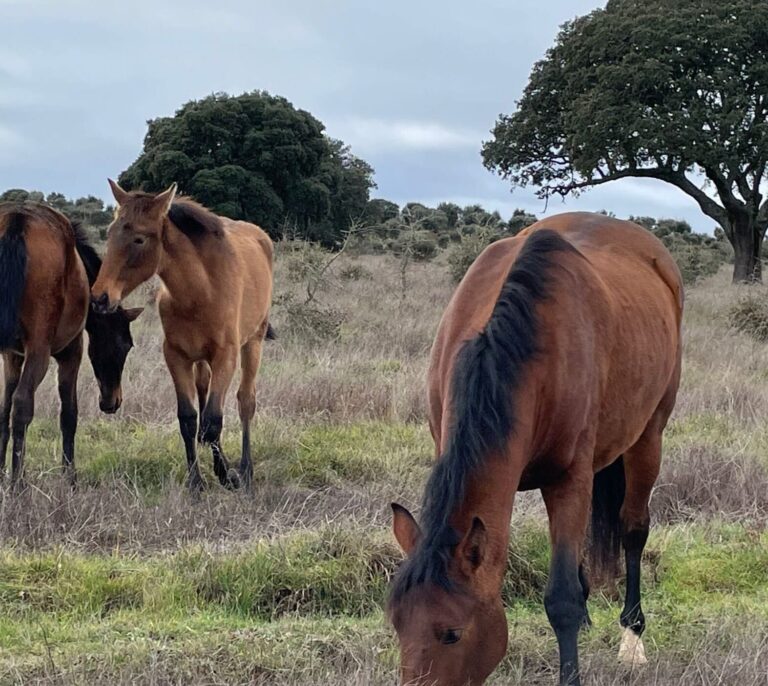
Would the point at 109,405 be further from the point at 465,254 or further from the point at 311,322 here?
the point at 465,254

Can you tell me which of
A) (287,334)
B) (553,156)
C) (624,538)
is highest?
(553,156)

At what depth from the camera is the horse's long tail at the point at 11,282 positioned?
19.0 feet

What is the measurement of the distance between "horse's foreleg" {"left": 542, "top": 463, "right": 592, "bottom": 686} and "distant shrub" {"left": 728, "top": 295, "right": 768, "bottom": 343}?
11417 millimetres

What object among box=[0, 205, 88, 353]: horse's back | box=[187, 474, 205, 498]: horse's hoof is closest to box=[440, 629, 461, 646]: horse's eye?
box=[187, 474, 205, 498]: horse's hoof

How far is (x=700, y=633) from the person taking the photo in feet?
12.9

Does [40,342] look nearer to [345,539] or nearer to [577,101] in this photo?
[345,539]

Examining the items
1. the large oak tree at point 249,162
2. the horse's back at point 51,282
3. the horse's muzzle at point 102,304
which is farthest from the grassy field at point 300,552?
the large oak tree at point 249,162

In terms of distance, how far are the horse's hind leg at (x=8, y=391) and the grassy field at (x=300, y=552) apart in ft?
0.92

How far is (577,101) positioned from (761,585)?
19470mm

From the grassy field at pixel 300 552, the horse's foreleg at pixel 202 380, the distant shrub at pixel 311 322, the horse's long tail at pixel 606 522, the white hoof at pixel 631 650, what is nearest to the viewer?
the grassy field at pixel 300 552

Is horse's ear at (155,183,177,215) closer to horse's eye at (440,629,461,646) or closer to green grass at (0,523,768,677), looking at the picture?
green grass at (0,523,768,677)

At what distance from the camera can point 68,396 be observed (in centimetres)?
655

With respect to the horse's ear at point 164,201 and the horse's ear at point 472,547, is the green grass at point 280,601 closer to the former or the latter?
the horse's ear at point 472,547

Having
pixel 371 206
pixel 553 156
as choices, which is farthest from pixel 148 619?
pixel 371 206
